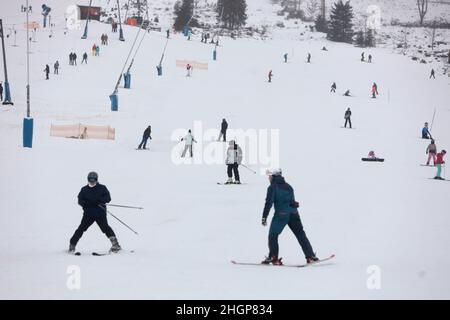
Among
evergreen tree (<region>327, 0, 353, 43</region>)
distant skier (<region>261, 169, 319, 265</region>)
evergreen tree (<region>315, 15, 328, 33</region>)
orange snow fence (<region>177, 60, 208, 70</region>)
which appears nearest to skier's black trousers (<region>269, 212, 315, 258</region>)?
distant skier (<region>261, 169, 319, 265</region>)

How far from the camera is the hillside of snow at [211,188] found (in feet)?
27.6

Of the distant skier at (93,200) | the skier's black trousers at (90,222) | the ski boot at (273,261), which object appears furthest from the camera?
the skier's black trousers at (90,222)

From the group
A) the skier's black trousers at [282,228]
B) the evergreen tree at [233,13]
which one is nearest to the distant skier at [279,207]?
the skier's black trousers at [282,228]

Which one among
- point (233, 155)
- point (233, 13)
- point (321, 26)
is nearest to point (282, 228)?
point (233, 155)

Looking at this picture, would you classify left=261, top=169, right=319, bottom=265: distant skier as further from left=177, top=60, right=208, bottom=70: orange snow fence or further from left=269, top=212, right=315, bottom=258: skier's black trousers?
left=177, top=60, right=208, bottom=70: orange snow fence

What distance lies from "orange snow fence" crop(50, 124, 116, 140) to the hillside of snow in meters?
0.63

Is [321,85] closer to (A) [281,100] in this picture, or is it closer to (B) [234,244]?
(A) [281,100]

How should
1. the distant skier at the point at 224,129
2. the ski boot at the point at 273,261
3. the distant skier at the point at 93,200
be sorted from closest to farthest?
the ski boot at the point at 273,261, the distant skier at the point at 93,200, the distant skier at the point at 224,129

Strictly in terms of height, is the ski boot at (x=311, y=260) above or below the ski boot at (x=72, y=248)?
above

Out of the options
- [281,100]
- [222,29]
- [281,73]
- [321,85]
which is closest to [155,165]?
[281,100]

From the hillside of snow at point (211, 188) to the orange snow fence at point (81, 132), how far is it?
2.07 feet

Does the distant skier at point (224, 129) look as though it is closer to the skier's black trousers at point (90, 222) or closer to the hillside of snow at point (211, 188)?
the hillside of snow at point (211, 188)

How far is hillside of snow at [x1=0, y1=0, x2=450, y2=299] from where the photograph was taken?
841 centimetres

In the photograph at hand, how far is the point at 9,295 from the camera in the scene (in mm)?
7508
